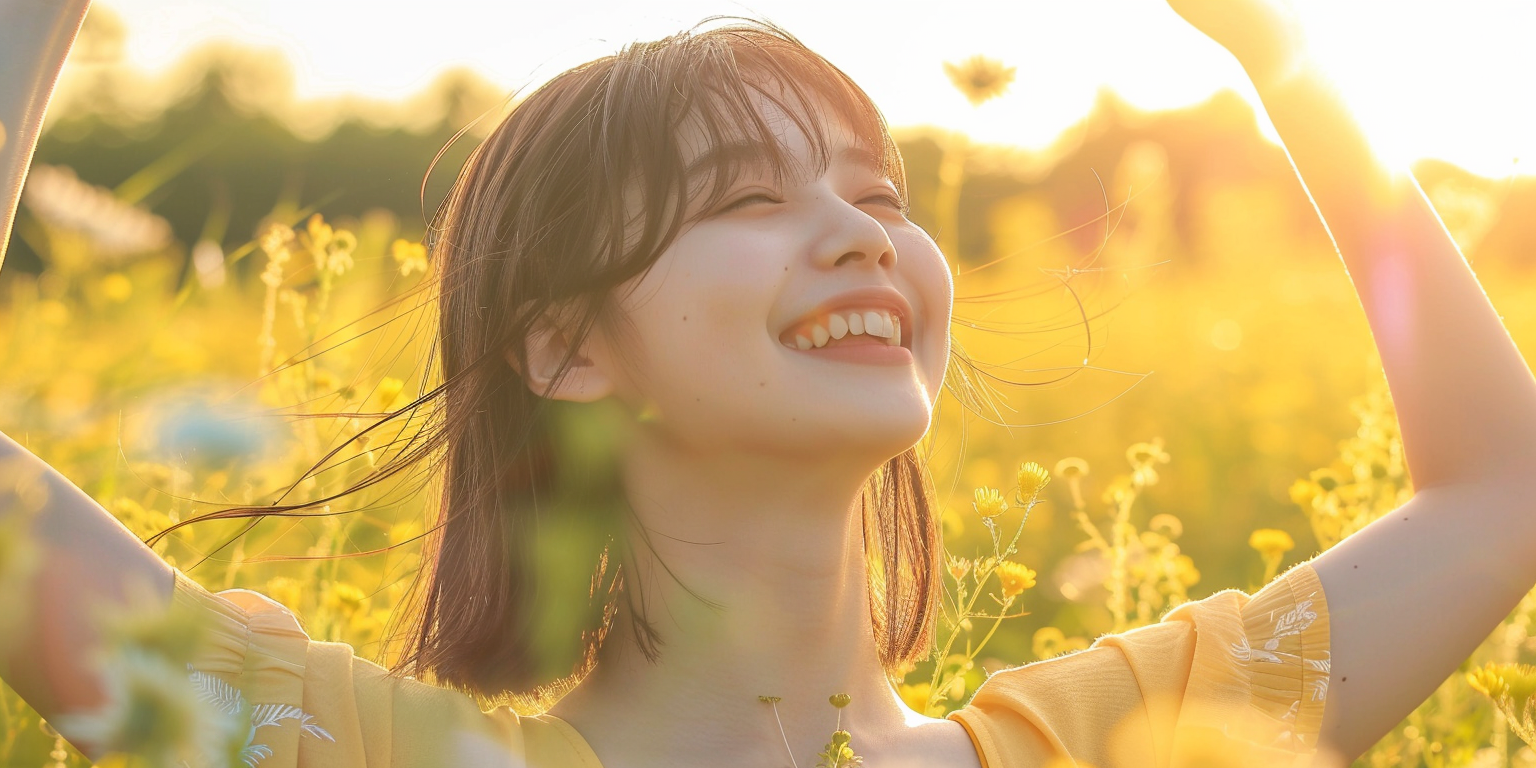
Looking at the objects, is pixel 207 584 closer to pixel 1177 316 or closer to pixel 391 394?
pixel 391 394

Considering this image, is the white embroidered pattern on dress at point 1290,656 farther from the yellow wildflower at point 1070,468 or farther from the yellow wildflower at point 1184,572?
the yellow wildflower at point 1184,572

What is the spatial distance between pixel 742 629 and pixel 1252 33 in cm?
90

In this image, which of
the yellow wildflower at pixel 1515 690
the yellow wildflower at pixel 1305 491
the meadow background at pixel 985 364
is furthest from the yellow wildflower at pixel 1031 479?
the yellow wildflower at pixel 1305 491

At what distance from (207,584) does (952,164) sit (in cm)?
130

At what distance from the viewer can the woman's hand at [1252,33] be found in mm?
1539

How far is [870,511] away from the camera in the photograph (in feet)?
6.07

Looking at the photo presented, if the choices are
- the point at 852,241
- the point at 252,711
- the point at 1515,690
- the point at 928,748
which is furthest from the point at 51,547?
the point at 1515,690

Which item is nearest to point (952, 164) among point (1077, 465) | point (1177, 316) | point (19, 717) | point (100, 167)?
point (1077, 465)

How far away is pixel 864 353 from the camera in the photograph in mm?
1374

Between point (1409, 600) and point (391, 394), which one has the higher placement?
point (391, 394)

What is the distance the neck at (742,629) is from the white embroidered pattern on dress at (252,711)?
318mm

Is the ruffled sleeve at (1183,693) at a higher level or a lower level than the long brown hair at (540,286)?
lower

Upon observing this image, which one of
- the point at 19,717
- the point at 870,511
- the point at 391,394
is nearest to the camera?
the point at 19,717

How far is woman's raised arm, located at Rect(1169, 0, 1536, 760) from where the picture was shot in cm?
143
